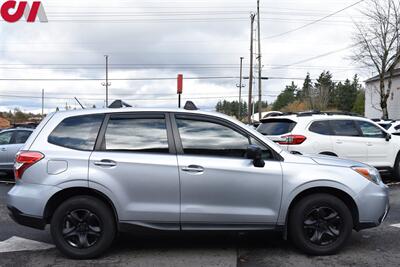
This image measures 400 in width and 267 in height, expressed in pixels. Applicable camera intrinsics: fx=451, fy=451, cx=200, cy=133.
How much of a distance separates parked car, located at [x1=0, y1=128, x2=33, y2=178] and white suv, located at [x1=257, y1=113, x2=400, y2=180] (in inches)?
255

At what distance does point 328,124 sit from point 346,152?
0.74 metres

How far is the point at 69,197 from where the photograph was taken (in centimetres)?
525

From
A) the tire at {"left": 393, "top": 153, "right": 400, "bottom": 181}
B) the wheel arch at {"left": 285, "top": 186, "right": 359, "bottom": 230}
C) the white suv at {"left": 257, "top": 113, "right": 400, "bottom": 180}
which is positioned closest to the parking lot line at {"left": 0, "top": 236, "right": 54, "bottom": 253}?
the wheel arch at {"left": 285, "top": 186, "right": 359, "bottom": 230}

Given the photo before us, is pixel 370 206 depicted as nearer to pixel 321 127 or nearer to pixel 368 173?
pixel 368 173

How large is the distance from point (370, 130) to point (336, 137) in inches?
42.6

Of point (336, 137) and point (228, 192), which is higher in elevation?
point (336, 137)

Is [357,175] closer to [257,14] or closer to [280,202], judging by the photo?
[280,202]

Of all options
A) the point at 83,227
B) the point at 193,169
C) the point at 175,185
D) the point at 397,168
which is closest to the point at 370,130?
the point at 397,168

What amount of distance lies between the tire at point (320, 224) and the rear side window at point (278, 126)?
4.65 metres

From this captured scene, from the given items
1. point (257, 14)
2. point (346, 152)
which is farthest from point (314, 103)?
point (346, 152)

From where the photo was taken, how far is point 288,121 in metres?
10.1

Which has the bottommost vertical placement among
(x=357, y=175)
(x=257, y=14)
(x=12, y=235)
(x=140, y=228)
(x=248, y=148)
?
(x=12, y=235)

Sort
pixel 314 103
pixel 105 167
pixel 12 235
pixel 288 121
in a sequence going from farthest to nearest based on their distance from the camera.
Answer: pixel 314 103 < pixel 288 121 < pixel 12 235 < pixel 105 167

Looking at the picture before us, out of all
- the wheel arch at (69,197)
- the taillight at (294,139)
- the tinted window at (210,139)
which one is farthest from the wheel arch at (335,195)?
the taillight at (294,139)
